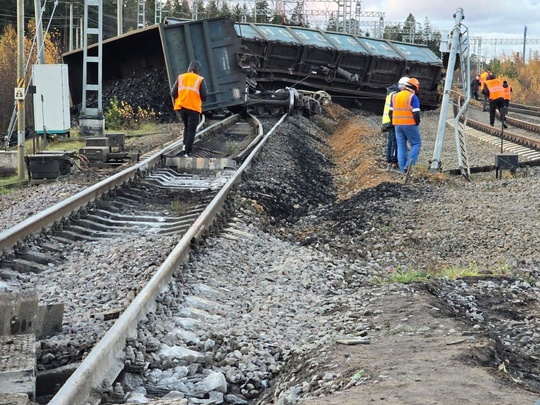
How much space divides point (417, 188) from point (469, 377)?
8.07 metres

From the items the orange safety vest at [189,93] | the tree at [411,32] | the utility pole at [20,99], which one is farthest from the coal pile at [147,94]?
the tree at [411,32]

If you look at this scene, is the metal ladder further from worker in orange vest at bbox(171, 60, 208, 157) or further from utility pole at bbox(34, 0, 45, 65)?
utility pole at bbox(34, 0, 45, 65)

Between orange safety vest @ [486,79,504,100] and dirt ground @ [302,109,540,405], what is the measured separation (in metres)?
22.0

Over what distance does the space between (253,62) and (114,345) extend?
19765 mm

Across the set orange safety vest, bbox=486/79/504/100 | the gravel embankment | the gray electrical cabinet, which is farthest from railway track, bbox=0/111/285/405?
orange safety vest, bbox=486/79/504/100

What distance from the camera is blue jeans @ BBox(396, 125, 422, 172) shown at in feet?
45.6

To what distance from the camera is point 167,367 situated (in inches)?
187

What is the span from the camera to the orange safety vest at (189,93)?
564 inches

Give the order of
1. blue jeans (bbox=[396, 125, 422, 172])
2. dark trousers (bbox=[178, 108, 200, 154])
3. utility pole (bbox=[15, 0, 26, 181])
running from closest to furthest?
utility pole (bbox=[15, 0, 26, 181]) < blue jeans (bbox=[396, 125, 422, 172]) < dark trousers (bbox=[178, 108, 200, 154])

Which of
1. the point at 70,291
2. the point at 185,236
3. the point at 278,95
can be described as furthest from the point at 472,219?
the point at 278,95

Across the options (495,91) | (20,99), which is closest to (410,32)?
(495,91)

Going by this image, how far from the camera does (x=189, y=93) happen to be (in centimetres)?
1441

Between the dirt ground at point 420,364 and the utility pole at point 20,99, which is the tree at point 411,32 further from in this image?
the dirt ground at point 420,364

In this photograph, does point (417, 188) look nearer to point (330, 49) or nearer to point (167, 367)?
point (167, 367)
